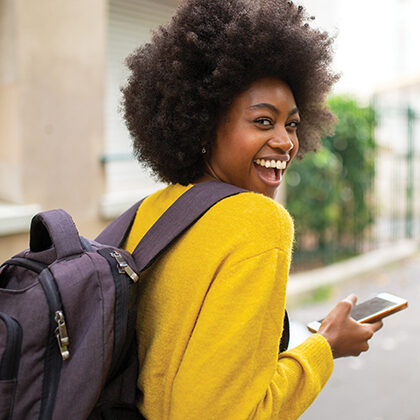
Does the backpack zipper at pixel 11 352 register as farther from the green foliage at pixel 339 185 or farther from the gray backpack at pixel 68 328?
the green foliage at pixel 339 185

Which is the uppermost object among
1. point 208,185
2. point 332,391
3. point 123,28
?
point 123,28

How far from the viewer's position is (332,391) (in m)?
3.86

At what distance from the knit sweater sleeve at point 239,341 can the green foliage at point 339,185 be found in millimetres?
5785

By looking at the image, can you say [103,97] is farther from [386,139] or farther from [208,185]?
[386,139]

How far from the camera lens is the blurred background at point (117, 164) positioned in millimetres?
4008

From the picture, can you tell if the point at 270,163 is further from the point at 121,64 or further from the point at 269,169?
the point at 121,64

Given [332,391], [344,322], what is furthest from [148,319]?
[332,391]

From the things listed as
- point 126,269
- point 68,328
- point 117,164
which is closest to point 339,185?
point 117,164

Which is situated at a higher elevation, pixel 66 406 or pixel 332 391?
pixel 66 406

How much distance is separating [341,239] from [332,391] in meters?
4.21

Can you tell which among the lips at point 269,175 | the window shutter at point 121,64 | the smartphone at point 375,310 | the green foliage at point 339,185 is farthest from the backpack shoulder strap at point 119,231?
the green foliage at point 339,185

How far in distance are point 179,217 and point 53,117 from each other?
11.0 feet

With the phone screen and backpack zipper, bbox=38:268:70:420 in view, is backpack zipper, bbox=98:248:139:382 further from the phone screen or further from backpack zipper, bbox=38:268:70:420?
the phone screen

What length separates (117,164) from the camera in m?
5.15
